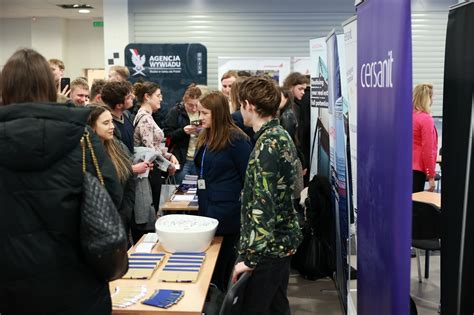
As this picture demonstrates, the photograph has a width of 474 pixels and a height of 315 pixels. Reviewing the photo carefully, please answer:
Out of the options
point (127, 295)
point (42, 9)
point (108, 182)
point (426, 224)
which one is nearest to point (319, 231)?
point (426, 224)

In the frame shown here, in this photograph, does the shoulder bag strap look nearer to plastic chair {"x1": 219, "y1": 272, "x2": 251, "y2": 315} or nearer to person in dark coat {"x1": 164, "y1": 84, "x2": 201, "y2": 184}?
plastic chair {"x1": 219, "y1": 272, "x2": 251, "y2": 315}

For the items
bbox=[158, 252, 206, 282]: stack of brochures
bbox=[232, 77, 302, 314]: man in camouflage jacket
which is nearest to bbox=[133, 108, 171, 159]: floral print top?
bbox=[158, 252, 206, 282]: stack of brochures

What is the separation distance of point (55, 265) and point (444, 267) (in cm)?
137

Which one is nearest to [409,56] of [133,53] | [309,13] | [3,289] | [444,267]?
[444,267]

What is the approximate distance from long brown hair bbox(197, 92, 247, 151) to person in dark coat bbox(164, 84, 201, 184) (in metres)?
1.97

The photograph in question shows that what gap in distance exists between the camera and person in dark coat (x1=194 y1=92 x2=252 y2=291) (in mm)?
2957

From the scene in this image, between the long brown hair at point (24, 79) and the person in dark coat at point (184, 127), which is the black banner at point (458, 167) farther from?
the person in dark coat at point (184, 127)

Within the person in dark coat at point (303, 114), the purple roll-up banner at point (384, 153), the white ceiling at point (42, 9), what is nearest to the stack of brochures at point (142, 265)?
the purple roll-up banner at point (384, 153)

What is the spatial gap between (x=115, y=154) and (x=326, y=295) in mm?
2236

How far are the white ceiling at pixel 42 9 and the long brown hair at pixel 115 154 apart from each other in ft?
22.5

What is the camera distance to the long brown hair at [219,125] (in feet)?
9.77

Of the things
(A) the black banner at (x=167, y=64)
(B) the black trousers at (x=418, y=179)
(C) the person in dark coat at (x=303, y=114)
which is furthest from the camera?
(A) the black banner at (x=167, y=64)

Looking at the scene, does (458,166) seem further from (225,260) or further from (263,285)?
(225,260)

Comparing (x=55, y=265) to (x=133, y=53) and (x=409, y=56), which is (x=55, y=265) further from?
(x=133, y=53)
